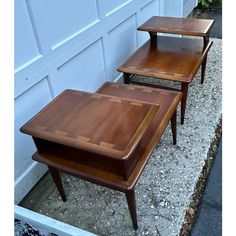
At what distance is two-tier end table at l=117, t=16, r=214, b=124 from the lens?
6.43 feet

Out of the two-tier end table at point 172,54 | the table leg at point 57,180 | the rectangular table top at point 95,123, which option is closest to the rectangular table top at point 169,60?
the two-tier end table at point 172,54

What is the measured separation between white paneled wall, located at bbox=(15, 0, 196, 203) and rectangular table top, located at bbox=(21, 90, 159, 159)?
220 mm

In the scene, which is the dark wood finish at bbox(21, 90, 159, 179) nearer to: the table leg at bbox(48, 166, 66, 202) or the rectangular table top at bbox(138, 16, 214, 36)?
the table leg at bbox(48, 166, 66, 202)

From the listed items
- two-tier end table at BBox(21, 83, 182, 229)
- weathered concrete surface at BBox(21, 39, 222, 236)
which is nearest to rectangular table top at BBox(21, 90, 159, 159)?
two-tier end table at BBox(21, 83, 182, 229)

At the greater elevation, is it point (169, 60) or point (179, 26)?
point (179, 26)

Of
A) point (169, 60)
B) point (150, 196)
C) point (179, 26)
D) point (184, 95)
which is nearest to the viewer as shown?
point (150, 196)

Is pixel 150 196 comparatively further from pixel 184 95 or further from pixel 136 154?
pixel 184 95

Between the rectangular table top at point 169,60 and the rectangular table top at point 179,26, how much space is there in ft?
0.51

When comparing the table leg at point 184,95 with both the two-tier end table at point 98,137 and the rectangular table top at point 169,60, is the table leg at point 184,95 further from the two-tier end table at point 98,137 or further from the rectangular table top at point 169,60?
the two-tier end table at point 98,137

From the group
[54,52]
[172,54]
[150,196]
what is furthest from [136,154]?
[172,54]

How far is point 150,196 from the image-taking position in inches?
65.1

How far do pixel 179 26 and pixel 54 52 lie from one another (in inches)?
45.3
